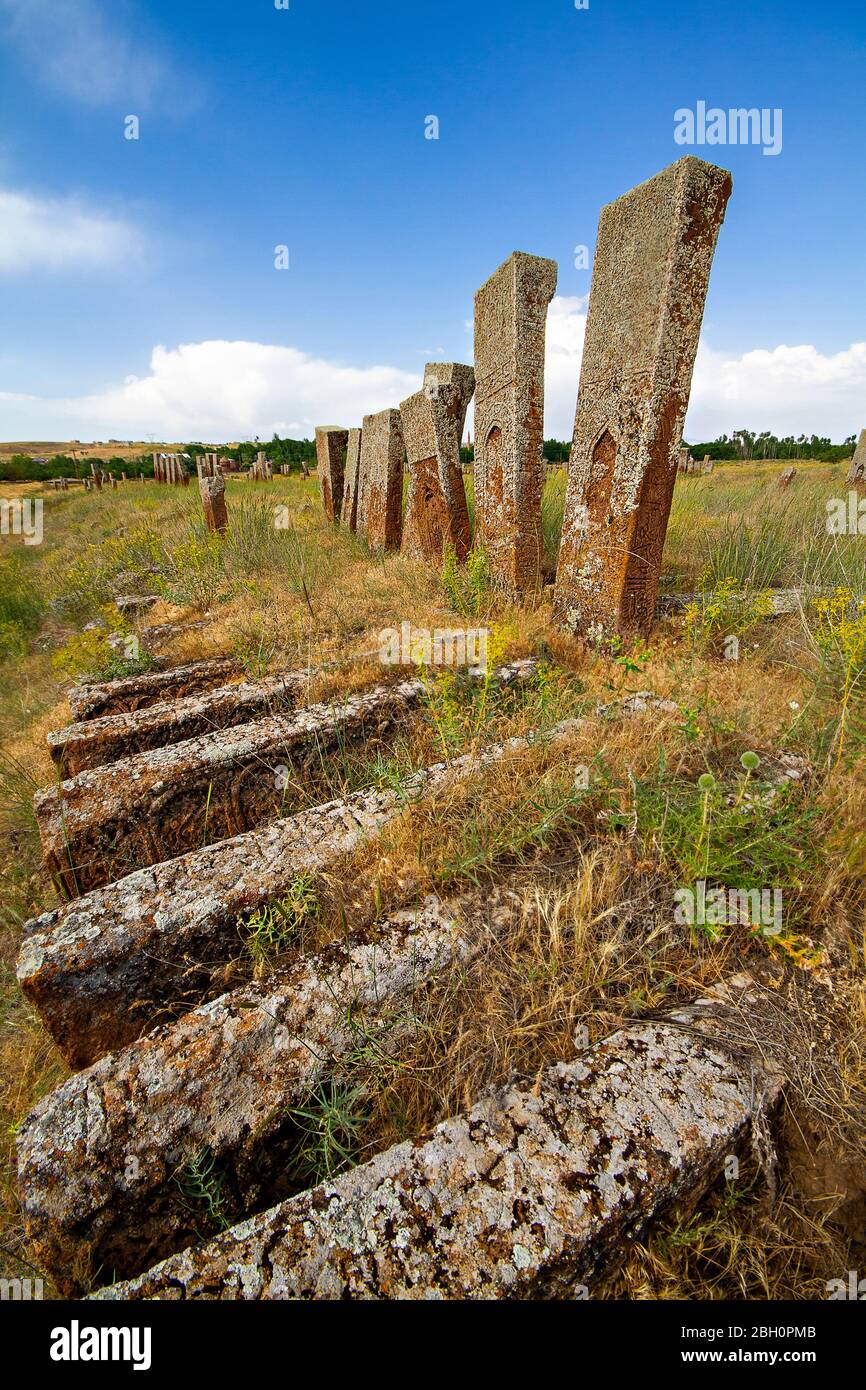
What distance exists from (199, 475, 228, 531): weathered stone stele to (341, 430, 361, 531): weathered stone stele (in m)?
1.64

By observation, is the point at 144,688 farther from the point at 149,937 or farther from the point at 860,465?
the point at 860,465

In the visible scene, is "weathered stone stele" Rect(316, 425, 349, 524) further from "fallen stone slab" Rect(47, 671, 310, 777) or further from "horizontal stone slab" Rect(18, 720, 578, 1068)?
"horizontal stone slab" Rect(18, 720, 578, 1068)

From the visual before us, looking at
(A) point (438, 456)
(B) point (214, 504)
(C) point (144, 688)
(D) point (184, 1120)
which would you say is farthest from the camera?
(B) point (214, 504)

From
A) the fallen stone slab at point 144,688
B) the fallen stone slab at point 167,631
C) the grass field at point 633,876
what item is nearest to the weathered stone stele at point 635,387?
the grass field at point 633,876

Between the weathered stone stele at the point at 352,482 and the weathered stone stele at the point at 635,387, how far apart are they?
4.67m

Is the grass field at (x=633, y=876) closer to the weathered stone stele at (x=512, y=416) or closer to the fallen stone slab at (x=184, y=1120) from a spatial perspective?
the fallen stone slab at (x=184, y=1120)

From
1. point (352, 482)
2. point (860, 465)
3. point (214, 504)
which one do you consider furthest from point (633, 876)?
point (860, 465)

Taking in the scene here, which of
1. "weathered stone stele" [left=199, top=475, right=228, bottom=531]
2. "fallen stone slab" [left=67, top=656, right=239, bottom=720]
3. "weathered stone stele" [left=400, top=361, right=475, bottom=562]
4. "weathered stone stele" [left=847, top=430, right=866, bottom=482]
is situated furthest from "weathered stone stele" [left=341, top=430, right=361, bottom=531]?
"weathered stone stele" [left=847, top=430, right=866, bottom=482]

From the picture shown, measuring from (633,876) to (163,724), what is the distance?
2.44 m

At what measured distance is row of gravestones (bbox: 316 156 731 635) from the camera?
2.93 m

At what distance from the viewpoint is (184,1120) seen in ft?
4.43

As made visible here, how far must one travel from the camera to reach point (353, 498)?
7.89m

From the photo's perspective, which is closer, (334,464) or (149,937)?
(149,937)
